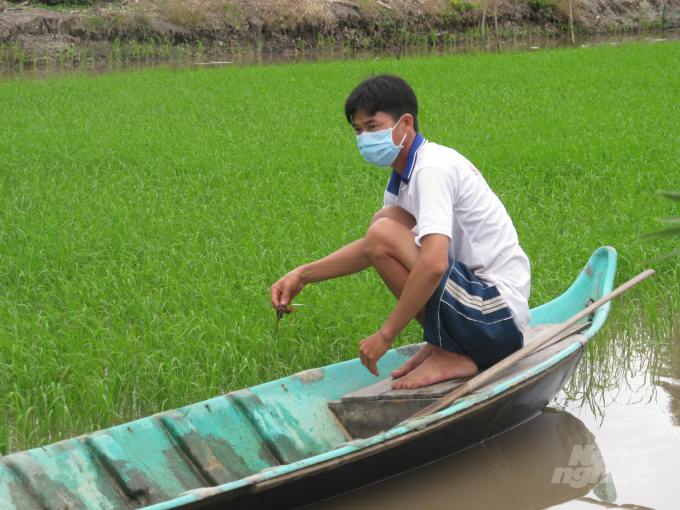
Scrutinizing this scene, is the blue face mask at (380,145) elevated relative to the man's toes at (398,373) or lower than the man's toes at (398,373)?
elevated

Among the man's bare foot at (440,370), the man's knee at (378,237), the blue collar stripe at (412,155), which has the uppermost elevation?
the blue collar stripe at (412,155)

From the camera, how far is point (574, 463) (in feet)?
8.48

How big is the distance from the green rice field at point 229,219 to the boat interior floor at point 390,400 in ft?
1.92

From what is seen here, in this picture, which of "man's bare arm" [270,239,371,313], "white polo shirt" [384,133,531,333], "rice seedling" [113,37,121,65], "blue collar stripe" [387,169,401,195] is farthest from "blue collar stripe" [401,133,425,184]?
"rice seedling" [113,37,121,65]

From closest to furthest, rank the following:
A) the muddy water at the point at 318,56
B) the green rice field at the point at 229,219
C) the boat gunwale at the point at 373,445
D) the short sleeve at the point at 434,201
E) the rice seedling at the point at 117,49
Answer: the boat gunwale at the point at 373,445 → the short sleeve at the point at 434,201 → the green rice field at the point at 229,219 → the muddy water at the point at 318,56 → the rice seedling at the point at 117,49

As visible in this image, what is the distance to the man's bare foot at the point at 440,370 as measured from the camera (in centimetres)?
261

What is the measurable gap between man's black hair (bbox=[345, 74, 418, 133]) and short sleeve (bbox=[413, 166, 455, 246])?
0.29 m

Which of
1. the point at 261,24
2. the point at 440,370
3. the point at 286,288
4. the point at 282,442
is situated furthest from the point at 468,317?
the point at 261,24

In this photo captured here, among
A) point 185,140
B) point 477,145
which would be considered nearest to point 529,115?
point 477,145

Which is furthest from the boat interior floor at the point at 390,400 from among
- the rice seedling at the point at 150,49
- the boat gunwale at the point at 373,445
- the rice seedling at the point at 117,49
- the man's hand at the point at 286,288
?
the rice seedling at the point at 150,49

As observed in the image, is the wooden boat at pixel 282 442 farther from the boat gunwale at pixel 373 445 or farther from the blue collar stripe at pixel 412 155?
the blue collar stripe at pixel 412 155

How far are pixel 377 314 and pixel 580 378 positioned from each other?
1032 mm

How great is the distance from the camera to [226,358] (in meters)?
3.21

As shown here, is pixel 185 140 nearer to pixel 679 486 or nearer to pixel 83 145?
pixel 83 145
